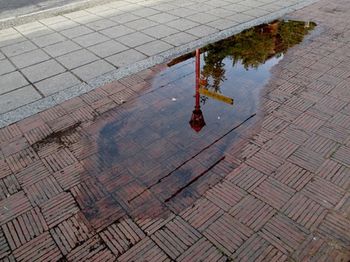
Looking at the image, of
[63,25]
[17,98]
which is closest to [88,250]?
[17,98]

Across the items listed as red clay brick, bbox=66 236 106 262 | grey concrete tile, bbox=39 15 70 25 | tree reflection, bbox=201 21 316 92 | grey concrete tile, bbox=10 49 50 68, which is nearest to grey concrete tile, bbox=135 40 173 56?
tree reflection, bbox=201 21 316 92

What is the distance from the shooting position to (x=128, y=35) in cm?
754

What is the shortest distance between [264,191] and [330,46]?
15.8ft

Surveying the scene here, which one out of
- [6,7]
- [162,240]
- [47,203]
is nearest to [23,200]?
[47,203]

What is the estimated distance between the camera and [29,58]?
6.61 metres

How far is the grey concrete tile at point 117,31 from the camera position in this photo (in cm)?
762

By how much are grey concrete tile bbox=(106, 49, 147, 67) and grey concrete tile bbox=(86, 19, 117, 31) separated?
191cm

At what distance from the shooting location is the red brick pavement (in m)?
2.99

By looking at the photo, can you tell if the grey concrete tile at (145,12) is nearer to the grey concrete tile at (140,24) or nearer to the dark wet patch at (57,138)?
the grey concrete tile at (140,24)

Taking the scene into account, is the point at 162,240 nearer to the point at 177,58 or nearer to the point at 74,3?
the point at 177,58

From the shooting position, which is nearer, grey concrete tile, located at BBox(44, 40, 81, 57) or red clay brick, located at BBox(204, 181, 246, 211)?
red clay brick, located at BBox(204, 181, 246, 211)

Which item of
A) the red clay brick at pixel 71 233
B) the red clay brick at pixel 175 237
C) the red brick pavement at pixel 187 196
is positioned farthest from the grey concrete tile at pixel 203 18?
the red clay brick at pixel 71 233

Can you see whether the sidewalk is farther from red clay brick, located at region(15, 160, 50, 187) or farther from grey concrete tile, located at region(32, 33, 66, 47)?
red clay brick, located at region(15, 160, 50, 187)

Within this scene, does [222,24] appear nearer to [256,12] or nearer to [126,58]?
[256,12]
